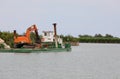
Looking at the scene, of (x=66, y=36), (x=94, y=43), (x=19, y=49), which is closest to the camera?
(x=19, y=49)

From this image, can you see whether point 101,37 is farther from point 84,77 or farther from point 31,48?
point 84,77

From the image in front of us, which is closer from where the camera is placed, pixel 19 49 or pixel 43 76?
pixel 43 76

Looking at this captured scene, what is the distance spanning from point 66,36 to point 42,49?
49.2 meters

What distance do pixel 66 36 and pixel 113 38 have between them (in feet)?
88.0

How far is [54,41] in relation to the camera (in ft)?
250

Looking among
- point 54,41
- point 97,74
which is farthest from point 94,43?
point 97,74

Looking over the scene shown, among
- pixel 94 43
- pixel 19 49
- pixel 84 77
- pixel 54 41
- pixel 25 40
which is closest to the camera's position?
pixel 84 77

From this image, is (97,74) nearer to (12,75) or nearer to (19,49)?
(12,75)

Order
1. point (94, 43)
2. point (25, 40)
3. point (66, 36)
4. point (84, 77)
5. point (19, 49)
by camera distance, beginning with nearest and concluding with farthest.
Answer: point (84, 77), point (19, 49), point (25, 40), point (66, 36), point (94, 43)

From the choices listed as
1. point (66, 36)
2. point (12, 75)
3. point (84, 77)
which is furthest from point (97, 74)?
point (66, 36)

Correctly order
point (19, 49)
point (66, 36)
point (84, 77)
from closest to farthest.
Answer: point (84, 77)
point (19, 49)
point (66, 36)

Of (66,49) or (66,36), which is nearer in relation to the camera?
(66,49)

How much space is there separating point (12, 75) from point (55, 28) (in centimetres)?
3738

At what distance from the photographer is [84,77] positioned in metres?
34.7
